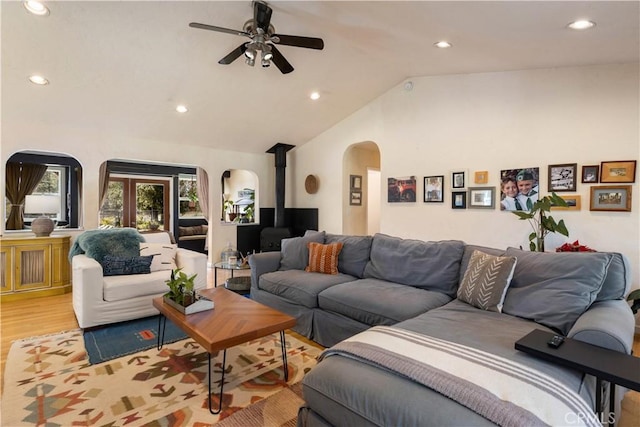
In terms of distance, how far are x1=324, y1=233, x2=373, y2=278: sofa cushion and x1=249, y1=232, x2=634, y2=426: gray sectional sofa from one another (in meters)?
0.01

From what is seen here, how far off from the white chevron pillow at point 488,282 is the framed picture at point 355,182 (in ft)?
12.7

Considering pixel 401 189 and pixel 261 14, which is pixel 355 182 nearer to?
pixel 401 189

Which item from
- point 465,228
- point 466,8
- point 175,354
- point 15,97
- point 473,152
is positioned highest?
point 466,8

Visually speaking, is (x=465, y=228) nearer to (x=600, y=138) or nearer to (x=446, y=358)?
(x=600, y=138)

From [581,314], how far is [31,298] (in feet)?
18.7

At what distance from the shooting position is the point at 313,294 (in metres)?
2.90

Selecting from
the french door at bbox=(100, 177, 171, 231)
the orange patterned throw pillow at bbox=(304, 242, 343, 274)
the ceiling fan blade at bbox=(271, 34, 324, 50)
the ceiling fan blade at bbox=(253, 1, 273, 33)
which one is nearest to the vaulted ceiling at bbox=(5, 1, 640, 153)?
the ceiling fan blade at bbox=(253, 1, 273, 33)

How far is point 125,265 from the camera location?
139 inches

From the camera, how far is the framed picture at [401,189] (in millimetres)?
4789

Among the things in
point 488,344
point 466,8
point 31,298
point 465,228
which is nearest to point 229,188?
point 31,298

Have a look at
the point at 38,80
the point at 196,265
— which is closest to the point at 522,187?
the point at 196,265

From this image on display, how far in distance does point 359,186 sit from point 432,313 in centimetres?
431

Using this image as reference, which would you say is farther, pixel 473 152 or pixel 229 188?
pixel 229 188

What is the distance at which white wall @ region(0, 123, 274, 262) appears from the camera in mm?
4266
